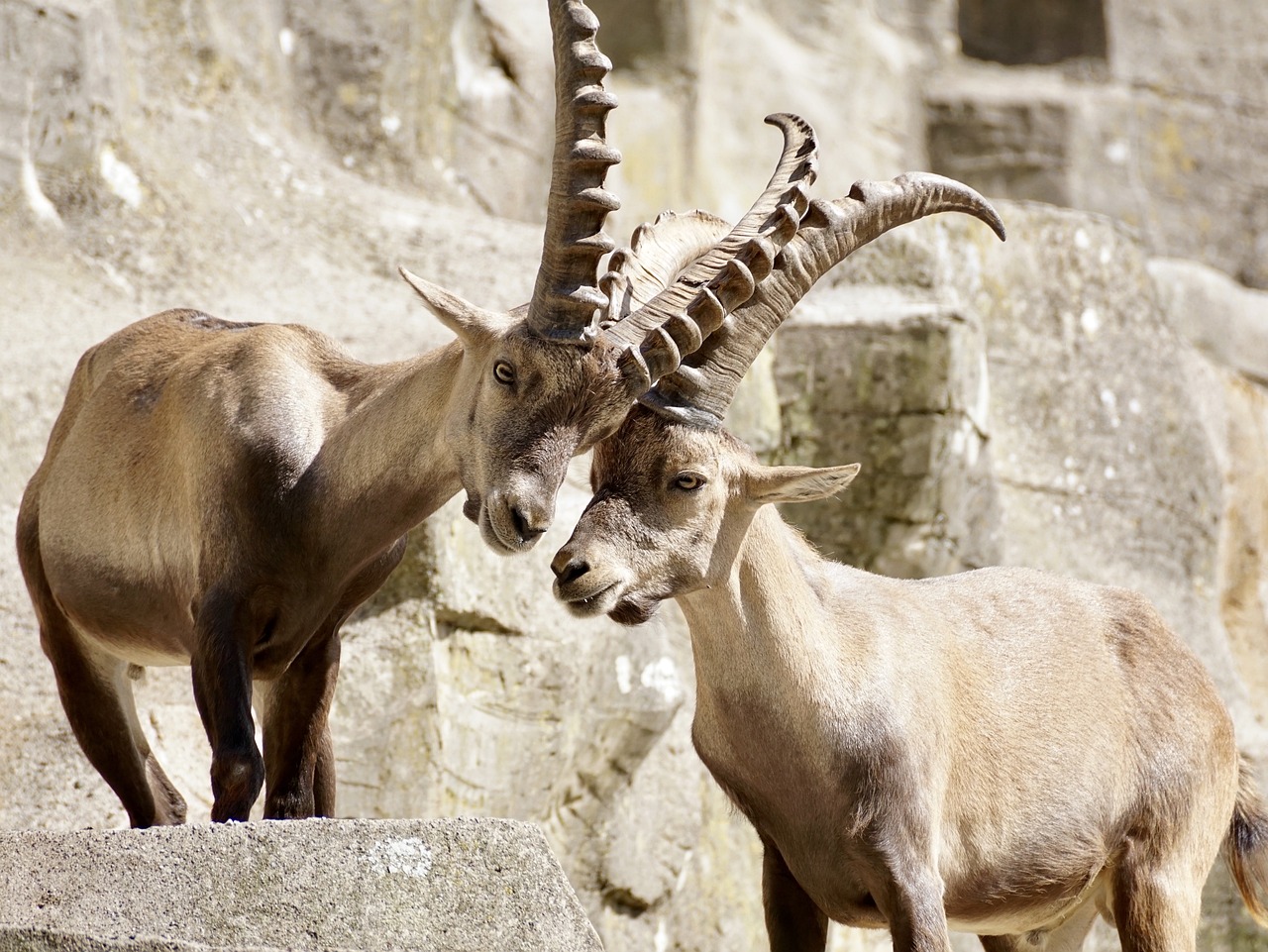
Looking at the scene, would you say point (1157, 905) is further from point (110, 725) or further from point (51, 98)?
point (51, 98)

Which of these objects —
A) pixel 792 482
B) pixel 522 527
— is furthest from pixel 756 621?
pixel 522 527

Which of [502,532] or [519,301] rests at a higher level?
[519,301]

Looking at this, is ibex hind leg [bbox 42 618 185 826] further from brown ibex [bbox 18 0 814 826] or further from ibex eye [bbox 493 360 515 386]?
ibex eye [bbox 493 360 515 386]

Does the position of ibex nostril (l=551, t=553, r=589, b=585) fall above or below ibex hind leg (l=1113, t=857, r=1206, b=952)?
above

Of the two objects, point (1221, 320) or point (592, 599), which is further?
point (1221, 320)

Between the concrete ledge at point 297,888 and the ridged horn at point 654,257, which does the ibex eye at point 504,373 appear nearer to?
the ridged horn at point 654,257

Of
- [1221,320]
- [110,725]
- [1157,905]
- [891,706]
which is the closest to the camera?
[891,706]

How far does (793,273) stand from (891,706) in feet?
4.74

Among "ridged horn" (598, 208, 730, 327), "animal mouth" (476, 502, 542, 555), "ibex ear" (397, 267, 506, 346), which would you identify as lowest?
"animal mouth" (476, 502, 542, 555)

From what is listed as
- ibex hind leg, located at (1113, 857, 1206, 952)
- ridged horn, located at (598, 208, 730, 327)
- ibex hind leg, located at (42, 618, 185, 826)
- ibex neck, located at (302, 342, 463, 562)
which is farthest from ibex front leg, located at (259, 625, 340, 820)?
ibex hind leg, located at (1113, 857, 1206, 952)

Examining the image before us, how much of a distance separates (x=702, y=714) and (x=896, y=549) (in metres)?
4.65

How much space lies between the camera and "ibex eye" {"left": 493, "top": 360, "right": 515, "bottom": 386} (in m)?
5.20

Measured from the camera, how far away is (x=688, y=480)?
5.18 m

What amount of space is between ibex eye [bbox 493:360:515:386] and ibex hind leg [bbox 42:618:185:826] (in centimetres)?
200
